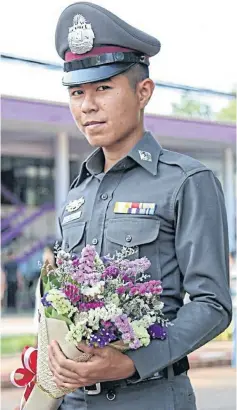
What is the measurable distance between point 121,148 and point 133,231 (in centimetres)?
23

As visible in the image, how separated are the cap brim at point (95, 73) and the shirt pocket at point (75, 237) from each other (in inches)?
13.5

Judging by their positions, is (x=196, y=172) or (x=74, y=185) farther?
(x=74, y=185)

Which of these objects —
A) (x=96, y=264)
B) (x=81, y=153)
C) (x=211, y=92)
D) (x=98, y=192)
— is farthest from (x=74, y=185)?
(x=81, y=153)

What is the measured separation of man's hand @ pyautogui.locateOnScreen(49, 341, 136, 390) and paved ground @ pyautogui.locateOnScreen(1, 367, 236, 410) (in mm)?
4862

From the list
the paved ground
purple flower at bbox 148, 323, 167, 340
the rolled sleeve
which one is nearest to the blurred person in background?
the paved ground

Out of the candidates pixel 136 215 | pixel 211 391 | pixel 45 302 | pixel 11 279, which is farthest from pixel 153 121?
pixel 45 302

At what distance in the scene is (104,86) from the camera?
1.79 meters

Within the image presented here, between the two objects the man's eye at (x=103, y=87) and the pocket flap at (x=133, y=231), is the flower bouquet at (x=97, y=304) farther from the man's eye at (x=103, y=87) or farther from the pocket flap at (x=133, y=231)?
the man's eye at (x=103, y=87)

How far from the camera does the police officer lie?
1.60m

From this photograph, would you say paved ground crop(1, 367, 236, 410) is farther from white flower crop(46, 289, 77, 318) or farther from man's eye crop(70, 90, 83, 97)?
white flower crop(46, 289, 77, 318)

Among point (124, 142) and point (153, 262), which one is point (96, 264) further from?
point (124, 142)

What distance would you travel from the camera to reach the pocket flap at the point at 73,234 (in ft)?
6.18

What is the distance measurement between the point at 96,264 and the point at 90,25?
0.62 meters

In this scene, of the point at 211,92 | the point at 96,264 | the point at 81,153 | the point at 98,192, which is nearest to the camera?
the point at 96,264
